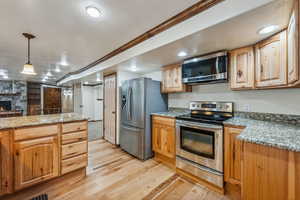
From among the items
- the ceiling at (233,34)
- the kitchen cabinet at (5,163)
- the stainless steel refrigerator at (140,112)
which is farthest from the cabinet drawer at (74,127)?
the ceiling at (233,34)

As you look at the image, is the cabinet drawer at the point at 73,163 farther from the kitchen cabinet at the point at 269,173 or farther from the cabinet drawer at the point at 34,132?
the kitchen cabinet at the point at 269,173

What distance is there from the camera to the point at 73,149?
2139mm

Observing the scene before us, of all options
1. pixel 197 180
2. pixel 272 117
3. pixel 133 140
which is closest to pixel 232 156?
pixel 197 180

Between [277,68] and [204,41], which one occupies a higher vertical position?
[204,41]

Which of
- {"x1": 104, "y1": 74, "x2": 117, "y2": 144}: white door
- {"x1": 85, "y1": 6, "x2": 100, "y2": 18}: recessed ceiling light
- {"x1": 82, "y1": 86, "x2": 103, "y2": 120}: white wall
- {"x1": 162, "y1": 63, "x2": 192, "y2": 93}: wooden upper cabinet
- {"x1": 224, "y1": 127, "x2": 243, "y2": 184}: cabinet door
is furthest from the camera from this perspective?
{"x1": 82, "y1": 86, "x2": 103, "y2": 120}: white wall

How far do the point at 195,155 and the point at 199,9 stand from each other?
2051 millimetres

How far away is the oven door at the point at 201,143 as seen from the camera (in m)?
1.88

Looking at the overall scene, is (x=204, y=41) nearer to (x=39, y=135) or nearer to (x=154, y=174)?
(x=154, y=174)

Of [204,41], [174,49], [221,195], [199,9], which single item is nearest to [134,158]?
[221,195]

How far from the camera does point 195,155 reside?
213 centimetres

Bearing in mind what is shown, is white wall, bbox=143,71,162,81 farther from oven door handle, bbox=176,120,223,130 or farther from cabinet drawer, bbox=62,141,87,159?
cabinet drawer, bbox=62,141,87,159

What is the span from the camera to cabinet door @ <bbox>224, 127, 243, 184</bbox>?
5.66 feet

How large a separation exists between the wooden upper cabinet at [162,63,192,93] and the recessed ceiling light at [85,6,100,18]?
1.81 meters

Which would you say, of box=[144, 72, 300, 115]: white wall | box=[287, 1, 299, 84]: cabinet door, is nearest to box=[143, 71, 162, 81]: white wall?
box=[144, 72, 300, 115]: white wall
